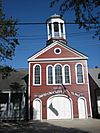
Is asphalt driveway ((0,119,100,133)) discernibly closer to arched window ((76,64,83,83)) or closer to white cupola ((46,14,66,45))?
arched window ((76,64,83,83))

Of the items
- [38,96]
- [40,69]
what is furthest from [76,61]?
[38,96]

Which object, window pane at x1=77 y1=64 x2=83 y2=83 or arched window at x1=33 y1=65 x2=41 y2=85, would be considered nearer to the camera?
window pane at x1=77 y1=64 x2=83 y2=83

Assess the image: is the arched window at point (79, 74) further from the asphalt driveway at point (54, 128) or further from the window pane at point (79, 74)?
the asphalt driveway at point (54, 128)

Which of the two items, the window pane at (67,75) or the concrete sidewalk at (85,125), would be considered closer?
the concrete sidewalk at (85,125)

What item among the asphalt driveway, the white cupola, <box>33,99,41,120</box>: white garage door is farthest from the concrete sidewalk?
the white cupola

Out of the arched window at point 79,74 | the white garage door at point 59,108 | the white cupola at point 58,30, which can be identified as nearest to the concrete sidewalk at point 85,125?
the white garage door at point 59,108

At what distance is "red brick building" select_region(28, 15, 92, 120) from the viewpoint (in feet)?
82.2

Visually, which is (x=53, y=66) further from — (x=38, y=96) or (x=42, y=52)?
(x=38, y=96)

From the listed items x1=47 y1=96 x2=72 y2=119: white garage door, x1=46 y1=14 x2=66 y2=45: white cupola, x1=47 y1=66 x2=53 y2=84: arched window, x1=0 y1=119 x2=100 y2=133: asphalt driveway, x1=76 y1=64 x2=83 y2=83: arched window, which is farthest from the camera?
x1=46 y1=14 x2=66 y2=45: white cupola

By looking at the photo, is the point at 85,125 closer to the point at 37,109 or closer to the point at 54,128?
the point at 54,128

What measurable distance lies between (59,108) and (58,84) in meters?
2.87

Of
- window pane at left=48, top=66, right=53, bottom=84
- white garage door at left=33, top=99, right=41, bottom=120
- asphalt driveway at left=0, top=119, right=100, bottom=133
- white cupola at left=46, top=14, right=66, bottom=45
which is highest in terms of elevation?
white cupola at left=46, top=14, right=66, bottom=45

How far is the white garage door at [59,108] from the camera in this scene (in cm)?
2502

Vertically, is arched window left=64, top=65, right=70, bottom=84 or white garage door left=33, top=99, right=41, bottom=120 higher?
arched window left=64, top=65, right=70, bottom=84
